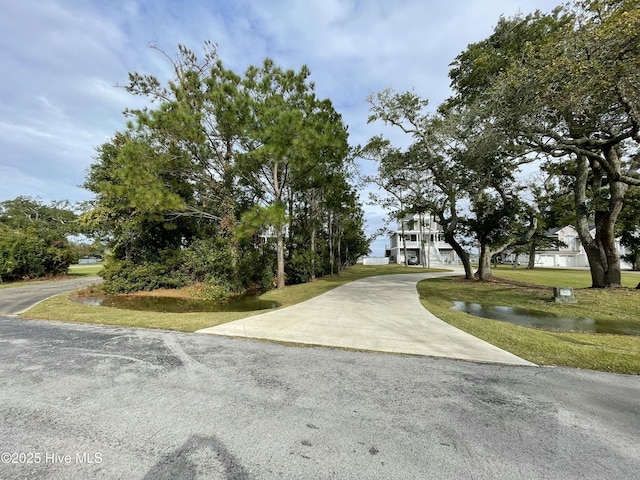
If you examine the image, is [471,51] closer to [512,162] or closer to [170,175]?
[512,162]

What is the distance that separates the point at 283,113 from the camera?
10406mm

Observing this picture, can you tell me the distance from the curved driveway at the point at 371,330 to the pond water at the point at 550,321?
6.51 feet

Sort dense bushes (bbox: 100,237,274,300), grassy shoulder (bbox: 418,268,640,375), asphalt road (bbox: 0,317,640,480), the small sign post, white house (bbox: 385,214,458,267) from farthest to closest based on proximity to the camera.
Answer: white house (bbox: 385,214,458,267)
dense bushes (bbox: 100,237,274,300)
the small sign post
grassy shoulder (bbox: 418,268,640,375)
asphalt road (bbox: 0,317,640,480)

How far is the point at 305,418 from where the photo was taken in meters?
2.56

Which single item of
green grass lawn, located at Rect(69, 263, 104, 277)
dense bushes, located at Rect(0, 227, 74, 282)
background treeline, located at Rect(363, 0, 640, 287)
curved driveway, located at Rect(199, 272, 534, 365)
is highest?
background treeline, located at Rect(363, 0, 640, 287)

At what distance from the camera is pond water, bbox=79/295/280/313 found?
30.7 ft

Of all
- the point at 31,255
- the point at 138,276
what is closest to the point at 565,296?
the point at 138,276

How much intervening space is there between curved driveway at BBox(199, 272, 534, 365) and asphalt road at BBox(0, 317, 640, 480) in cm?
54

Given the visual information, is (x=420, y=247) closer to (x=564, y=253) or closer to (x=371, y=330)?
(x=564, y=253)

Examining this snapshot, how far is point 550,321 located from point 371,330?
4902mm

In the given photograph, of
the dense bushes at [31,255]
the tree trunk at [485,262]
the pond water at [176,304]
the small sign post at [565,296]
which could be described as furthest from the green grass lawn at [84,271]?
the tree trunk at [485,262]

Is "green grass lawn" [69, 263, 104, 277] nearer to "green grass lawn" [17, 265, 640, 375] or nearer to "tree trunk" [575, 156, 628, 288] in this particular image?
"green grass lawn" [17, 265, 640, 375]

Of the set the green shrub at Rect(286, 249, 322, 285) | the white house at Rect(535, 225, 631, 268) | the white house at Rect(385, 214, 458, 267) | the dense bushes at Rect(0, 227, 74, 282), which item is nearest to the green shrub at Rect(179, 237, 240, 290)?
the green shrub at Rect(286, 249, 322, 285)

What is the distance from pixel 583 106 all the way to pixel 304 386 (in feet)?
30.8
